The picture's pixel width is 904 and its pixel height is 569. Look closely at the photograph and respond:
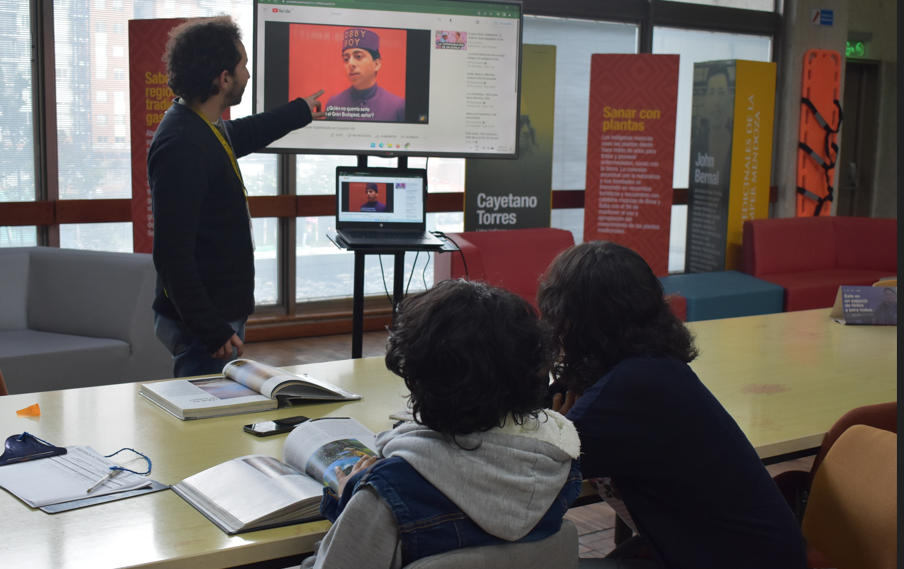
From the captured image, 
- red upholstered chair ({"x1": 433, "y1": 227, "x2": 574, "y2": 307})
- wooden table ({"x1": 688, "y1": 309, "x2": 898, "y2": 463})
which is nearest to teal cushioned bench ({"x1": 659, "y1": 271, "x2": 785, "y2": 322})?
red upholstered chair ({"x1": 433, "y1": 227, "x2": 574, "y2": 307})

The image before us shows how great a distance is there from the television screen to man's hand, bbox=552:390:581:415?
6.86 ft

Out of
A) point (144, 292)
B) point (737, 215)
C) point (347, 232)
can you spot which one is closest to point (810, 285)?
point (737, 215)

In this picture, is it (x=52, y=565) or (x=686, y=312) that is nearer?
(x=52, y=565)

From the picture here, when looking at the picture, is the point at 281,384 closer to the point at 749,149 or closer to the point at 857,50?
the point at 749,149

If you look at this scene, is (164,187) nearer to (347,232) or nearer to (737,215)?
(347,232)

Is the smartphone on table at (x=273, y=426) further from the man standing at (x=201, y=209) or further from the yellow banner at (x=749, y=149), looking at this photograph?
the yellow banner at (x=749, y=149)

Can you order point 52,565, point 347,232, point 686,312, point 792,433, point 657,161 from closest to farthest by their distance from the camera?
point 52,565
point 792,433
point 347,232
point 686,312
point 657,161

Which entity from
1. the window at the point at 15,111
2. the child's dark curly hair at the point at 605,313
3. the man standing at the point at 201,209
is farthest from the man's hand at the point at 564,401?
the window at the point at 15,111

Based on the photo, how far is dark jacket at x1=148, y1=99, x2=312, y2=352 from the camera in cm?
237

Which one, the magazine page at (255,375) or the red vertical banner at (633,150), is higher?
the red vertical banner at (633,150)

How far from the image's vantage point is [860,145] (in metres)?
8.60

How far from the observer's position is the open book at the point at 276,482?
141cm

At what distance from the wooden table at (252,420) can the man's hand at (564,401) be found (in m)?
0.39

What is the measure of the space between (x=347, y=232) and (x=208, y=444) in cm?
186
